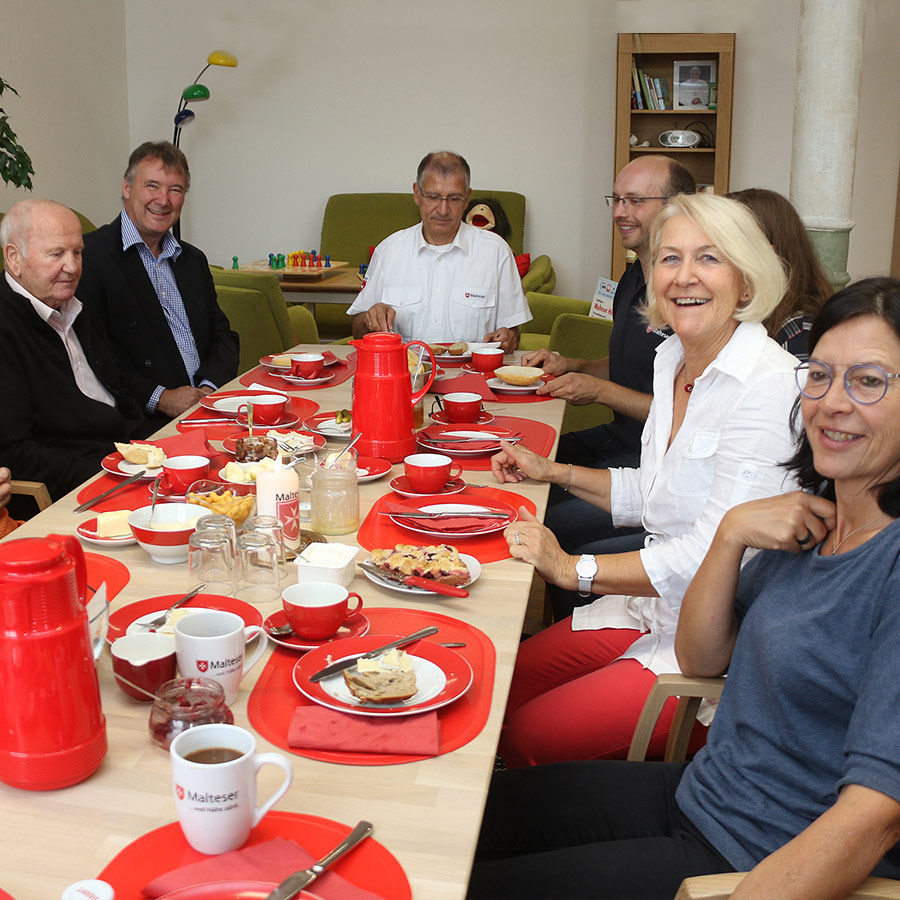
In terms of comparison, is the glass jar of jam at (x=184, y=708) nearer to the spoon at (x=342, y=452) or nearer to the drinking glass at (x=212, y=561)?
the drinking glass at (x=212, y=561)

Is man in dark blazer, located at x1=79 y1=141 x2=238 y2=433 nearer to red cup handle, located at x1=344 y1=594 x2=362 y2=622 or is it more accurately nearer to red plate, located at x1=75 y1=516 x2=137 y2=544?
red plate, located at x1=75 y1=516 x2=137 y2=544

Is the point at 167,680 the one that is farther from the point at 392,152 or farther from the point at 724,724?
the point at 392,152

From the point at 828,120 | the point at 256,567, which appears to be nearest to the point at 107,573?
the point at 256,567

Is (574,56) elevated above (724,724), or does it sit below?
above

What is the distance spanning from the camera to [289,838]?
956 millimetres

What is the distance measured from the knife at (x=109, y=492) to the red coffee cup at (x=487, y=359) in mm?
1334

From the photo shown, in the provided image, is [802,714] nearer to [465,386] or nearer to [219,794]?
[219,794]

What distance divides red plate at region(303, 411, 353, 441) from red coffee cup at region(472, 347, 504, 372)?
0.71 meters

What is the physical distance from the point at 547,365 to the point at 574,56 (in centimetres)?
425

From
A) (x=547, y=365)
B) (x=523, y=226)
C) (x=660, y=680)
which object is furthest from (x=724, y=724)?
(x=523, y=226)

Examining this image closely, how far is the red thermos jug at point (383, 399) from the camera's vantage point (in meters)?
2.14

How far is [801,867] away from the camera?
40.8 inches

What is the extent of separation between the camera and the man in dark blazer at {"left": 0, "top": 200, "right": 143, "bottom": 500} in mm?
2523

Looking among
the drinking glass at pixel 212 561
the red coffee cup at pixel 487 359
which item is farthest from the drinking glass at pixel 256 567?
the red coffee cup at pixel 487 359
